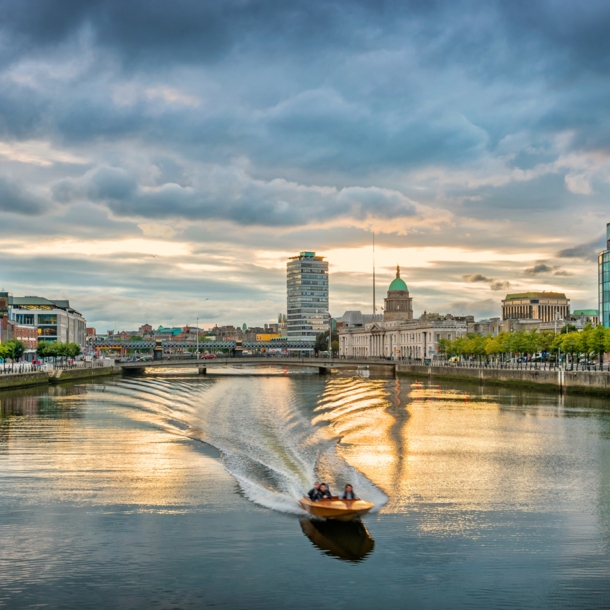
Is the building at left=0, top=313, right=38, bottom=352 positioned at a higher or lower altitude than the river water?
higher

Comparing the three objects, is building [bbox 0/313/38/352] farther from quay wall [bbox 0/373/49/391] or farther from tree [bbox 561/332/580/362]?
tree [bbox 561/332/580/362]

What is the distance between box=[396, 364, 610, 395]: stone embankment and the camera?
3632 inches

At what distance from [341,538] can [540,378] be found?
8168cm

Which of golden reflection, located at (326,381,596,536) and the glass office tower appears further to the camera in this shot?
the glass office tower

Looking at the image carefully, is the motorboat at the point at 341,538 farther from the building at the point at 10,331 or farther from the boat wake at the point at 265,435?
the building at the point at 10,331

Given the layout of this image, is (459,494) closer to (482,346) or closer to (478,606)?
(478,606)

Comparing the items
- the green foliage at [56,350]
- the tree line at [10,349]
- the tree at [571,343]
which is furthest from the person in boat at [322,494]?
the green foliage at [56,350]

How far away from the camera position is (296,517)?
34031 mm

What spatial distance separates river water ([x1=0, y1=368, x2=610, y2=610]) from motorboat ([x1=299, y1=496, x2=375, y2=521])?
0.46 metres

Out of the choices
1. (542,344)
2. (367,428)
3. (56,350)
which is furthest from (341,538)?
(56,350)

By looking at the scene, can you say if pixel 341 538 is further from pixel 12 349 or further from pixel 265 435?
pixel 12 349

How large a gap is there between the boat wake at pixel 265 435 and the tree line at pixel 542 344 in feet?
123

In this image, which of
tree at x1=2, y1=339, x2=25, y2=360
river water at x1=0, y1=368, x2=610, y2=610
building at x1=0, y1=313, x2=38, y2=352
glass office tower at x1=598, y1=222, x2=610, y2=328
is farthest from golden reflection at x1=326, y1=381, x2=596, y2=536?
building at x1=0, y1=313, x2=38, y2=352

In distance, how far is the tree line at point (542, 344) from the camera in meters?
114
